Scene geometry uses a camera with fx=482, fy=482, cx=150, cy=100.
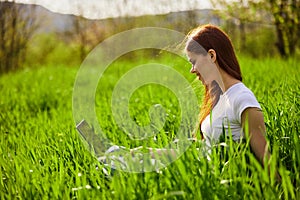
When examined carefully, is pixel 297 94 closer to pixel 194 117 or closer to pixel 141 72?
pixel 194 117

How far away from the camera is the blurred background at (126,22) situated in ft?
23.8

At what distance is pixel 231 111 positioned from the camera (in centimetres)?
243

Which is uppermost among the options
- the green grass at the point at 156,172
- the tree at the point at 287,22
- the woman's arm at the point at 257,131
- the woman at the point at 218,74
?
the tree at the point at 287,22

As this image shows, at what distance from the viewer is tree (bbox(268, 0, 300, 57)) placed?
7.48 meters

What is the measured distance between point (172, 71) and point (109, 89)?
3.20 ft

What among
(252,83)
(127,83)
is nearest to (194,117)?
(252,83)

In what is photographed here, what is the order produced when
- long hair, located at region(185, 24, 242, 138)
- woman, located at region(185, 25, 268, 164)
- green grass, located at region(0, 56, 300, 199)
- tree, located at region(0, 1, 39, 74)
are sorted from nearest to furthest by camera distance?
Answer: green grass, located at region(0, 56, 300, 199), woman, located at region(185, 25, 268, 164), long hair, located at region(185, 24, 242, 138), tree, located at region(0, 1, 39, 74)

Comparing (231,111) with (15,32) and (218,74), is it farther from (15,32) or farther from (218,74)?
(15,32)

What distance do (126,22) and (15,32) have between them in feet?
8.19

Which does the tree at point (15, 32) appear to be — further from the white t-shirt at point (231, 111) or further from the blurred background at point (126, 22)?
the white t-shirt at point (231, 111)

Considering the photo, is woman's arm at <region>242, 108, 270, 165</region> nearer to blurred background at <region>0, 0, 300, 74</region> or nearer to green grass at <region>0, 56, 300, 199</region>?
green grass at <region>0, 56, 300, 199</region>

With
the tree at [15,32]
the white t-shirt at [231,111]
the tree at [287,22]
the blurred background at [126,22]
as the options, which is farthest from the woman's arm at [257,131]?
the tree at [15,32]

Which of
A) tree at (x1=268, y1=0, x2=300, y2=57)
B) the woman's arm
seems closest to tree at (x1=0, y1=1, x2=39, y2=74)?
tree at (x1=268, y1=0, x2=300, y2=57)

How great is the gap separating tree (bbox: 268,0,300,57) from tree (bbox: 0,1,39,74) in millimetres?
4196
